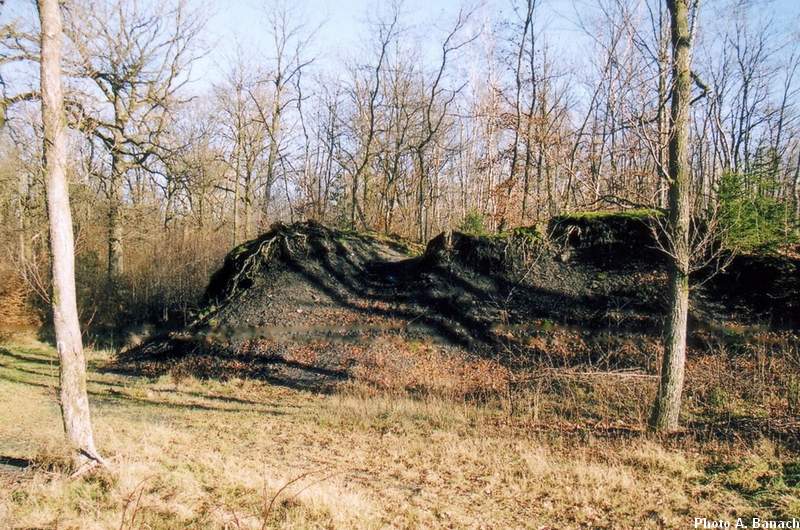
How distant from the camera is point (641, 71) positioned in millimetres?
7008

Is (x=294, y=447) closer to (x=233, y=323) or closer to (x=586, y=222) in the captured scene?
(x=233, y=323)

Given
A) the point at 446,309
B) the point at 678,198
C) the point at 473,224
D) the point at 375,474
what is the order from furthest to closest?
the point at 473,224 < the point at 446,309 < the point at 678,198 < the point at 375,474

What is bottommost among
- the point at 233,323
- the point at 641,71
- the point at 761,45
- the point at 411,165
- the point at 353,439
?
the point at 353,439

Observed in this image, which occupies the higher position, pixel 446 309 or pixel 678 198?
pixel 678 198

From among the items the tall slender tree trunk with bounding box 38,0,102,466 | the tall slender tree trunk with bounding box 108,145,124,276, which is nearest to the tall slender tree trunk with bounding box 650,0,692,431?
the tall slender tree trunk with bounding box 38,0,102,466

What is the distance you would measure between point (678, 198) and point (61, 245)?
25.1 feet

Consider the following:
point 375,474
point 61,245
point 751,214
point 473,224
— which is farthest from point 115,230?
point 751,214

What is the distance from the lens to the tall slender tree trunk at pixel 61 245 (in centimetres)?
576

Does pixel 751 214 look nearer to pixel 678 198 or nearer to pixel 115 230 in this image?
pixel 678 198

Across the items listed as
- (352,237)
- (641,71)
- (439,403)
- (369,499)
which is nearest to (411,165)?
(352,237)

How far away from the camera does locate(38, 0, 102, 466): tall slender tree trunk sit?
576 centimetres

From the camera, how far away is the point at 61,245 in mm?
5887

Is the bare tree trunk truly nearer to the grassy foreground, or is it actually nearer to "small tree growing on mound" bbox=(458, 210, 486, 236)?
the grassy foreground

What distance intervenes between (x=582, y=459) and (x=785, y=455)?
7.97ft
